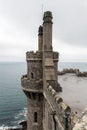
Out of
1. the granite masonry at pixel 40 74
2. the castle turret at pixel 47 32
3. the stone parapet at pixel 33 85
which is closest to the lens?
the castle turret at pixel 47 32

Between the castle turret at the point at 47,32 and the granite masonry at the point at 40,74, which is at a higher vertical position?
the castle turret at the point at 47,32

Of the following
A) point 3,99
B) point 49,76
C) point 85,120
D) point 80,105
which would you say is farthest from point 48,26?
point 3,99

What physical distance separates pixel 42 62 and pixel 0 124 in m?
39.5

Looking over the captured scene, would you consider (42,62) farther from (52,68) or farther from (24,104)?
(24,104)

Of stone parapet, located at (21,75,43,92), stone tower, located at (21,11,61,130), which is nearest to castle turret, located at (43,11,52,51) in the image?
stone tower, located at (21,11,61,130)

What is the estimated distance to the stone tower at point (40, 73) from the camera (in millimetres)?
28078

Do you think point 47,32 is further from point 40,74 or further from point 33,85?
point 33,85

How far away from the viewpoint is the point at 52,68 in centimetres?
2781

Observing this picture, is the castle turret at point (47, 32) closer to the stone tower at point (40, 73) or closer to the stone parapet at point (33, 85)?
the stone tower at point (40, 73)

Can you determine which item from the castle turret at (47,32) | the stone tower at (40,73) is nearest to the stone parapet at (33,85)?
the stone tower at (40,73)

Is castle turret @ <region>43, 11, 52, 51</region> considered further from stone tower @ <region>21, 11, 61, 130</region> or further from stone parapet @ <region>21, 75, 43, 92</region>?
stone parapet @ <region>21, 75, 43, 92</region>

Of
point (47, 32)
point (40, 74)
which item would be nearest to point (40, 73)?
point (40, 74)

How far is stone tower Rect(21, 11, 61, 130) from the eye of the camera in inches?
1105

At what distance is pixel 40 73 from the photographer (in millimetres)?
30250
